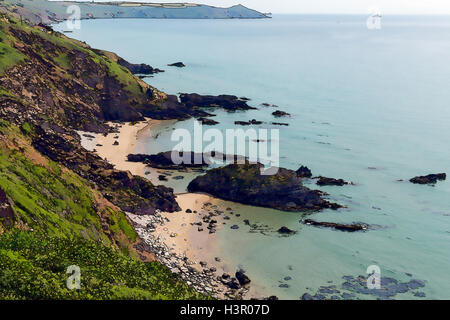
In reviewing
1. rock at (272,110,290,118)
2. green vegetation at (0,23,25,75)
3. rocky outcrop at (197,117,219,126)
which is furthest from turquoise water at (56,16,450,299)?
green vegetation at (0,23,25,75)

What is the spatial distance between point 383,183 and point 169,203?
135ft

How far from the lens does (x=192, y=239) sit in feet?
211

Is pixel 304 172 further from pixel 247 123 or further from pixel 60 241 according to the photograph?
pixel 60 241

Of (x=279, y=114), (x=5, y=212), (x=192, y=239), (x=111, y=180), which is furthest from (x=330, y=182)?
(x=5, y=212)

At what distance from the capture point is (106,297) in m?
32.0

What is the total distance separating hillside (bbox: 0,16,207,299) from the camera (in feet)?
112

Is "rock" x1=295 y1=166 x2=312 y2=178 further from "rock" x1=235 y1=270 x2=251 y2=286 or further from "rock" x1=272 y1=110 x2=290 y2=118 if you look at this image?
"rock" x1=272 y1=110 x2=290 y2=118

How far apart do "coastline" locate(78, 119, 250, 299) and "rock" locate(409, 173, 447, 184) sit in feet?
129

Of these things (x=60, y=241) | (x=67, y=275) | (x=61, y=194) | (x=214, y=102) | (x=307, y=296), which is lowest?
(x=307, y=296)

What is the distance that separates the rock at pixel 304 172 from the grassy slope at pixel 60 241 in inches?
1543

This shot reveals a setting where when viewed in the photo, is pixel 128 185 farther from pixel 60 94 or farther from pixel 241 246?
pixel 60 94

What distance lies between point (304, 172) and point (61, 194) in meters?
48.1
